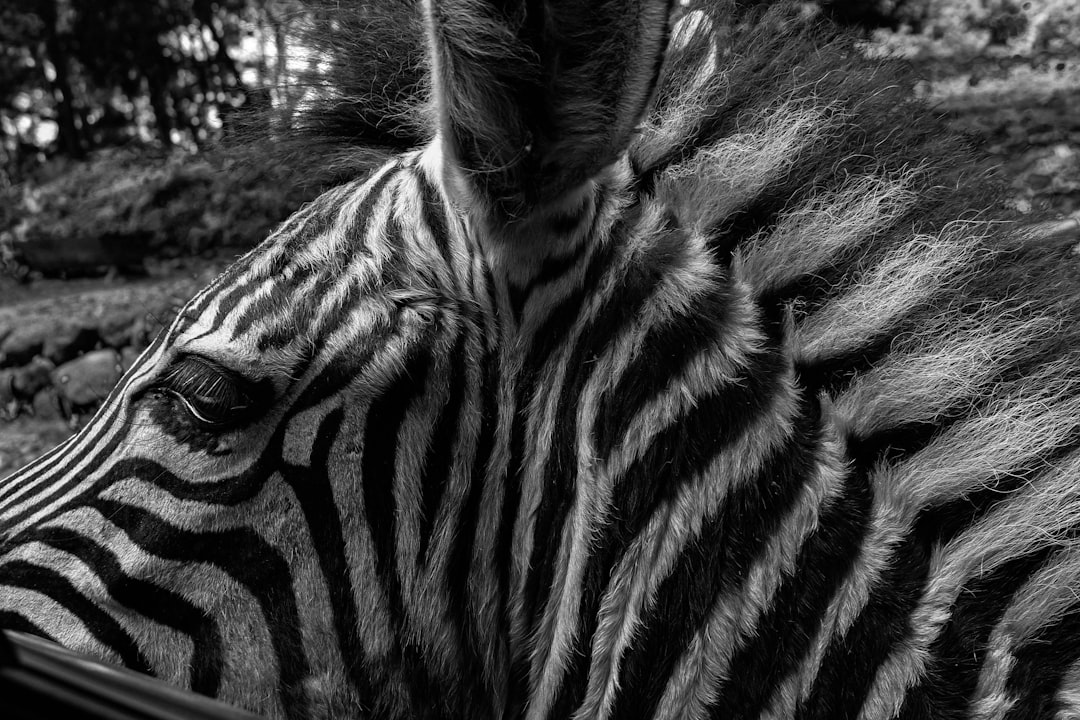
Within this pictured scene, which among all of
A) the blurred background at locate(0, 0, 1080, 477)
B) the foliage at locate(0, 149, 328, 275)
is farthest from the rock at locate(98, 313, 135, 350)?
the foliage at locate(0, 149, 328, 275)

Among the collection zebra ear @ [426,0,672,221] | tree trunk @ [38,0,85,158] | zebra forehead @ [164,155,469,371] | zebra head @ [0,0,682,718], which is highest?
zebra ear @ [426,0,672,221]

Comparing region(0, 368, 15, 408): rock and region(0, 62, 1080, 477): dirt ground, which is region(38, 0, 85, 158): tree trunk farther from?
region(0, 62, 1080, 477): dirt ground

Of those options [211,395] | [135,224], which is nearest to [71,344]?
[135,224]

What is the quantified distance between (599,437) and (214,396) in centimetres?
74

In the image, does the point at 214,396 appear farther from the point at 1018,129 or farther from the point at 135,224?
the point at 135,224

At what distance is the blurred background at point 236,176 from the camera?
2260 millimetres

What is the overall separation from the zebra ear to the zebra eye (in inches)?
23.2

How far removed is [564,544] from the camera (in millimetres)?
1572

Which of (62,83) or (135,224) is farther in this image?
(62,83)

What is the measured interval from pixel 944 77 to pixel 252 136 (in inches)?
319

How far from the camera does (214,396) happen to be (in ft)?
5.14

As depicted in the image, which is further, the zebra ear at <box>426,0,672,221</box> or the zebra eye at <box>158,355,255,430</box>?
the zebra eye at <box>158,355,255,430</box>

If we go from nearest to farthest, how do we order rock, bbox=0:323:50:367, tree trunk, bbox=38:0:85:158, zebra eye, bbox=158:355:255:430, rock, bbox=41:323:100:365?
zebra eye, bbox=158:355:255:430 < rock, bbox=41:323:100:365 < rock, bbox=0:323:50:367 < tree trunk, bbox=38:0:85:158

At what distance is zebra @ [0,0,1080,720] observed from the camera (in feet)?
4.52
